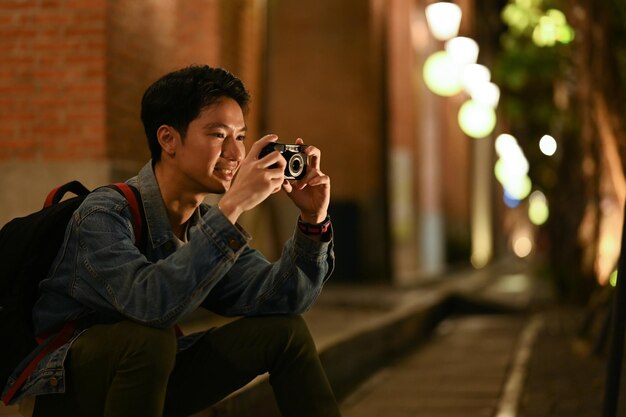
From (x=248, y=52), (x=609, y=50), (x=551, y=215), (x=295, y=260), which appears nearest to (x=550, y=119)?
(x=551, y=215)

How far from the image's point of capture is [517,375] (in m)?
8.27

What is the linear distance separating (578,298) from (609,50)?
6.23 metres

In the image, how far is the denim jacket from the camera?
3.02m

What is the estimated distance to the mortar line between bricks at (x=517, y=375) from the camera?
265 inches

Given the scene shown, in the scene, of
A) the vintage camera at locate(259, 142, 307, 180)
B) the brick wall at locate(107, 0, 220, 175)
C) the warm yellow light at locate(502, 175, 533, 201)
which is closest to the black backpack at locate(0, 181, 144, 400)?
the vintage camera at locate(259, 142, 307, 180)

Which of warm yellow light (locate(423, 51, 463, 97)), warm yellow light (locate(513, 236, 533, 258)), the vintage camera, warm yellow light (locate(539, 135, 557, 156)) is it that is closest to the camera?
the vintage camera

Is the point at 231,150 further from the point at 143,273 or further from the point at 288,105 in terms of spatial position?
the point at 288,105

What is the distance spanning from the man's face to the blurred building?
3814 millimetres

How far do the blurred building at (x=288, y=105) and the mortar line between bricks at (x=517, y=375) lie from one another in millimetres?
2735

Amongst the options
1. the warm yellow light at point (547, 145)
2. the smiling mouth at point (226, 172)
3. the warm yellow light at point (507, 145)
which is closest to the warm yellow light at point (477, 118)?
Answer: the warm yellow light at point (547, 145)

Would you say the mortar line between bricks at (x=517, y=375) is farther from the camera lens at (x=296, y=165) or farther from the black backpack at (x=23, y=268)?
the black backpack at (x=23, y=268)

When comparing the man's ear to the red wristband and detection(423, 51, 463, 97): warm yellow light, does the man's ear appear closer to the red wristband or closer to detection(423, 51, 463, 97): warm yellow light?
the red wristband

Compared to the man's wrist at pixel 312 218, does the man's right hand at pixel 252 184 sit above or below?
above

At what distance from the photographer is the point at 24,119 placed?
23.6 feet
